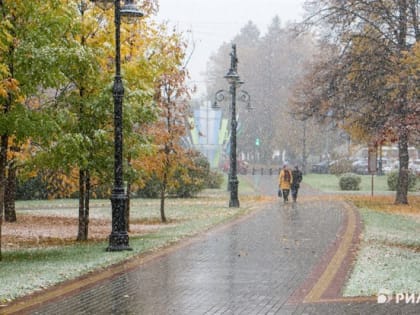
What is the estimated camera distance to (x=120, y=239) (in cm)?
1461

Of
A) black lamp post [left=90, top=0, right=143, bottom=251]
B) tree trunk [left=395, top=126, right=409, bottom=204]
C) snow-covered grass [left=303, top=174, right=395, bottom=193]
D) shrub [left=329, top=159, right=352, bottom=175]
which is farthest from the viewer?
shrub [left=329, top=159, right=352, bottom=175]

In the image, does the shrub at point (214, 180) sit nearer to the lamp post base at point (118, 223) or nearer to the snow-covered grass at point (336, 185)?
the snow-covered grass at point (336, 185)

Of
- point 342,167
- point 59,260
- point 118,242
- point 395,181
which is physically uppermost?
point 342,167

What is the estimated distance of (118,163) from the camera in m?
14.5

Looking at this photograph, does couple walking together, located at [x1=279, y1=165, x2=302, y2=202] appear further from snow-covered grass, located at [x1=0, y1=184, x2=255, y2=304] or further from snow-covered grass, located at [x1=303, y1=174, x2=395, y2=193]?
snow-covered grass, located at [x1=303, y1=174, x2=395, y2=193]

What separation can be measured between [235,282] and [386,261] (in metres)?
3.61

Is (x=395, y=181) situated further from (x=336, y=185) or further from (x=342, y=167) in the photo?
(x=342, y=167)

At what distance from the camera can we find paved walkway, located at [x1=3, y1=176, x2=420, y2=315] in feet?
29.2

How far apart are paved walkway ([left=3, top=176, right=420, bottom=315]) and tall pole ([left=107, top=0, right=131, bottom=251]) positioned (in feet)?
3.91

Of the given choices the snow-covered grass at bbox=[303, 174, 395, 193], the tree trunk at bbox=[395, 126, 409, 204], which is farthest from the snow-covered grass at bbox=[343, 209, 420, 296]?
the snow-covered grass at bbox=[303, 174, 395, 193]

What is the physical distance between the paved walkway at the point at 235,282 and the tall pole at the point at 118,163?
3.91 feet

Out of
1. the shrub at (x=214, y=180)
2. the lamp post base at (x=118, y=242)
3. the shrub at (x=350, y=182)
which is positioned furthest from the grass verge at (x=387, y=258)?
the shrub at (x=214, y=180)

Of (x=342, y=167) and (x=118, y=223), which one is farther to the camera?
(x=342, y=167)

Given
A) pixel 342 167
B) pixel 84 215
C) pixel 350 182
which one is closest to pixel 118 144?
pixel 84 215
